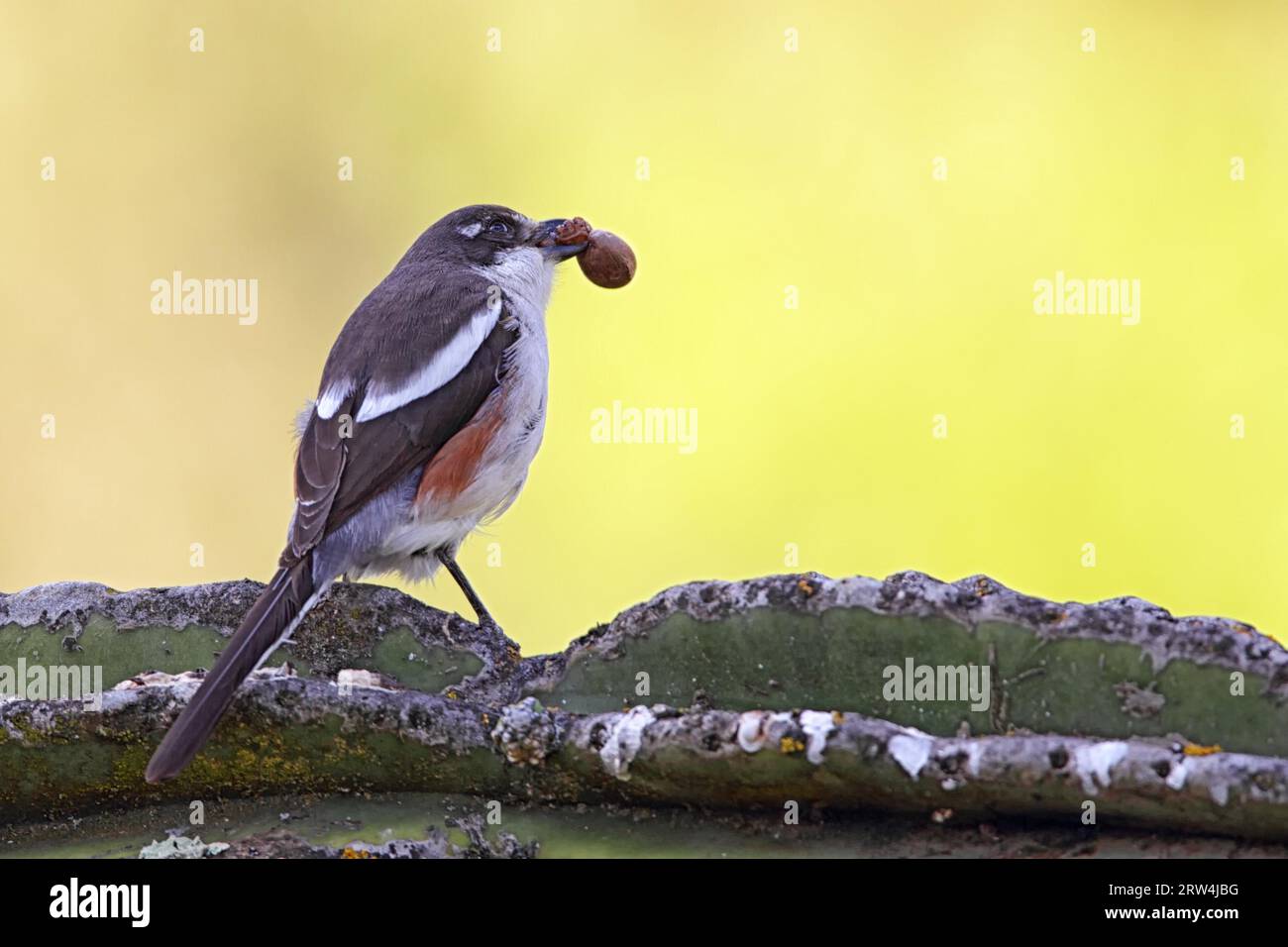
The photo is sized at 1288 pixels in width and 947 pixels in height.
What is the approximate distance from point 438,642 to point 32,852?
943mm

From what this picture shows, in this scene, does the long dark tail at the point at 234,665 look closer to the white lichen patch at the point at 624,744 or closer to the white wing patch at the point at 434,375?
the white lichen patch at the point at 624,744

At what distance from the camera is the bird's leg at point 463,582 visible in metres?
4.83

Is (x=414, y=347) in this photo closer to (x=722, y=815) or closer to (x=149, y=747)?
(x=149, y=747)

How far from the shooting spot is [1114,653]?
2.52 metres

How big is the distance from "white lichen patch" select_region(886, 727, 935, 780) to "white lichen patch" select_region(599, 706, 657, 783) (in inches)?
18.5

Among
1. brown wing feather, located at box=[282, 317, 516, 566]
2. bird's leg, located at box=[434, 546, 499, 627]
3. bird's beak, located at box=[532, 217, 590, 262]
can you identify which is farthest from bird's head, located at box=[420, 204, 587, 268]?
bird's leg, located at box=[434, 546, 499, 627]

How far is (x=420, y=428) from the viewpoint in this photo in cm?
468

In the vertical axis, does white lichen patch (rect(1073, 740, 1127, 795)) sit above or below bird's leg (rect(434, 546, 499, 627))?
below

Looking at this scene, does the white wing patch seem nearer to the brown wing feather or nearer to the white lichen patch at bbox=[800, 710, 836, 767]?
the brown wing feather

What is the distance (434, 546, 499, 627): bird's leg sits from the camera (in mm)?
4828

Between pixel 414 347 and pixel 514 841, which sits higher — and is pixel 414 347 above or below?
above

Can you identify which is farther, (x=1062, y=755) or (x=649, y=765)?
(x=649, y=765)
